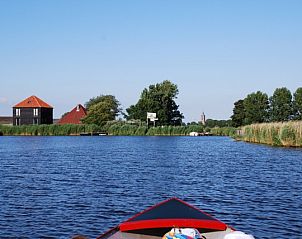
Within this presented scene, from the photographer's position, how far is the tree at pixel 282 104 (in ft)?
312

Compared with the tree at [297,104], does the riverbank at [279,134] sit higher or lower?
lower

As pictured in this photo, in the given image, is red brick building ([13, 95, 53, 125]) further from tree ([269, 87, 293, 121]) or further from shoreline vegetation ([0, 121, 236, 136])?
tree ([269, 87, 293, 121])

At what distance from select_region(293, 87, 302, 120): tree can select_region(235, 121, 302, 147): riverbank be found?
1376 inches

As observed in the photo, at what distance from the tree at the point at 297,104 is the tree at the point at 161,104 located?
2897 centimetres

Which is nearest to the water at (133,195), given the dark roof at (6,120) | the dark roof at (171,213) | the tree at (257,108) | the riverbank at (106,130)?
the dark roof at (171,213)

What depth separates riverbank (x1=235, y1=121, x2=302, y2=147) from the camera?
4672cm

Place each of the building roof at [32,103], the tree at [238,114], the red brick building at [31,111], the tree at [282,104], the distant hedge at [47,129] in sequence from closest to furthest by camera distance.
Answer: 1. the tree at [282,104]
2. the distant hedge at [47,129]
3. the tree at [238,114]
4. the red brick building at [31,111]
5. the building roof at [32,103]

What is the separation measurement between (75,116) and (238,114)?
159 ft

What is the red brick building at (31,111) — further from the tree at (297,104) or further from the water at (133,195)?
the water at (133,195)

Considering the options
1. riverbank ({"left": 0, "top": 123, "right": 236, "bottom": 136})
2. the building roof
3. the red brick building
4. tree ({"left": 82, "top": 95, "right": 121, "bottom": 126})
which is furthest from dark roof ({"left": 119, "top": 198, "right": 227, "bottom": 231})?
the building roof

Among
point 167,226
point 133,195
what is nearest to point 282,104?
point 133,195

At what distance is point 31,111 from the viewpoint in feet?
378

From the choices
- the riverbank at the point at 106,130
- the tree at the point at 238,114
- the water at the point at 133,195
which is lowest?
the water at the point at 133,195

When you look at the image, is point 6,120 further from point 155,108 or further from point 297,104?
point 297,104
